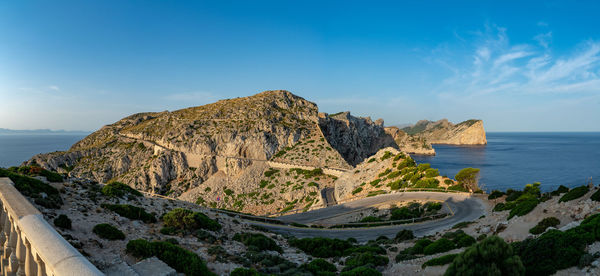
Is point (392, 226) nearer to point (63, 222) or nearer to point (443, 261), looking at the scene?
point (443, 261)

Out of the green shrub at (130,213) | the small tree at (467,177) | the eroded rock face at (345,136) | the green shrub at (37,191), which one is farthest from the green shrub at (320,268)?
the eroded rock face at (345,136)

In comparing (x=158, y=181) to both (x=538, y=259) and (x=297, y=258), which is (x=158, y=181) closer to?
(x=297, y=258)

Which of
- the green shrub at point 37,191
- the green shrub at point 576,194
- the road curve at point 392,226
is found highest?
the green shrub at point 37,191

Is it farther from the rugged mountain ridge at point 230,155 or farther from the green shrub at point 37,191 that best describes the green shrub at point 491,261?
the rugged mountain ridge at point 230,155

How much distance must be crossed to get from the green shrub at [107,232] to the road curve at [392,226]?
14311mm

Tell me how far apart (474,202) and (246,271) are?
108 feet

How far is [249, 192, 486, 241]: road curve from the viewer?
24672mm

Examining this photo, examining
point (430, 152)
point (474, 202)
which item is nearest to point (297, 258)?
point (474, 202)

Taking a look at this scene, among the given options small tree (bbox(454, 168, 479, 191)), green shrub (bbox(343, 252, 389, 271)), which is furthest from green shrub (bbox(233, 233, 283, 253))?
small tree (bbox(454, 168, 479, 191))

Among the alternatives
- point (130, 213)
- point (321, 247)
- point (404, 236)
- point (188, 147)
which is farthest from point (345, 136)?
point (130, 213)

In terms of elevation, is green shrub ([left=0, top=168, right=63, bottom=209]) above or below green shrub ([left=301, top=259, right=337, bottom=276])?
above

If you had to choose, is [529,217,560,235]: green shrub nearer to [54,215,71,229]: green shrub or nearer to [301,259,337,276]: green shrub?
[301,259,337,276]: green shrub

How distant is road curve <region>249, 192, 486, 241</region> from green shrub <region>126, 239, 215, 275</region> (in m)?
15.0

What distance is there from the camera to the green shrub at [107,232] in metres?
11.4
